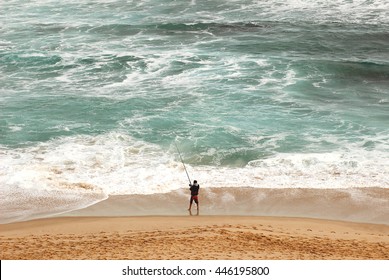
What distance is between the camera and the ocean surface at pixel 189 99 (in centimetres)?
2455

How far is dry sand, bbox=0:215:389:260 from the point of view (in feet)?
55.3

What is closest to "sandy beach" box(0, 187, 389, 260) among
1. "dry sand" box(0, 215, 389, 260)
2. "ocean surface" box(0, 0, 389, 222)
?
"dry sand" box(0, 215, 389, 260)

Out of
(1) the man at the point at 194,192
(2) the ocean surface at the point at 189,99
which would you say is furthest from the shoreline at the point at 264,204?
(2) the ocean surface at the point at 189,99

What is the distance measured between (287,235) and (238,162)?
302 inches

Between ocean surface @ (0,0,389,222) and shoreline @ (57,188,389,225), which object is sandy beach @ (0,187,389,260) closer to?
shoreline @ (57,188,389,225)

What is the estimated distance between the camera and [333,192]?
22797 millimetres

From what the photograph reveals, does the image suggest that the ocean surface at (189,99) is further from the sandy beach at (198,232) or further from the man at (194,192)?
the man at (194,192)

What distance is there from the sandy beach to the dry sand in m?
0.03

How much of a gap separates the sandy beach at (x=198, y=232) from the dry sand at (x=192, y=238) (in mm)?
26

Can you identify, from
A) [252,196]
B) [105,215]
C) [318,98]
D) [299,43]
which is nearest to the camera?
[105,215]

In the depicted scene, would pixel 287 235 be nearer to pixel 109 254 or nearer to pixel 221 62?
pixel 109 254

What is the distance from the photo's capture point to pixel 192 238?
59.4 ft

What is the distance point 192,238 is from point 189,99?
615 inches

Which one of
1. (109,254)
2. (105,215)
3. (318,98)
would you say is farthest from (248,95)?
(109,254)
